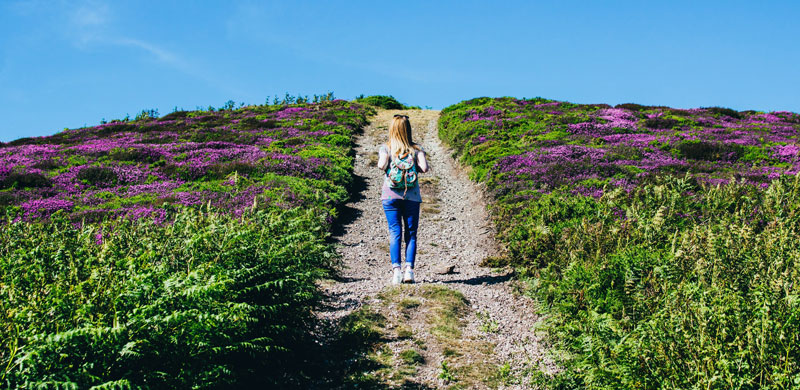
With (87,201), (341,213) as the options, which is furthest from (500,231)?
(87,201)

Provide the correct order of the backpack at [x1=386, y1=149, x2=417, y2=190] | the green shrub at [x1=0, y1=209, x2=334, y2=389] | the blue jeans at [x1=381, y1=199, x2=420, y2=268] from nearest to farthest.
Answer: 1. the green shrub at [x1=0, y1=209, x2=334, y2=389]
2. the backpack at [x1=386, y1=149, x2=417, y2=190]
3. the blue jeans at [x1=381, y1=199, x2=420, y2=268]

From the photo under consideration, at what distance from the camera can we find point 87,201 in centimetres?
1645

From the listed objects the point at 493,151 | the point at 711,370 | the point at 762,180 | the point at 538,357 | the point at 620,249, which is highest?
the point at 493,151

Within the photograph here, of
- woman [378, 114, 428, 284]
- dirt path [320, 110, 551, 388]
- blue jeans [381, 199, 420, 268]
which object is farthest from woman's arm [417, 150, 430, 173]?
dirt path [320, 110, 551, 388]

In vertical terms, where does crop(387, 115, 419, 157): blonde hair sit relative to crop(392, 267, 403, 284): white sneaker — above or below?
above

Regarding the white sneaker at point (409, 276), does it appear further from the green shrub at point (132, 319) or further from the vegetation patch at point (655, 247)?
the green shrub at point (132, 319)

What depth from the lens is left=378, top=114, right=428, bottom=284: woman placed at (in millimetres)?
Answer: 8828

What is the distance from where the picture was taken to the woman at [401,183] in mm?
8828

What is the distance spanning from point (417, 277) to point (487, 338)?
129 inches

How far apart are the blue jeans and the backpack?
0.32 m

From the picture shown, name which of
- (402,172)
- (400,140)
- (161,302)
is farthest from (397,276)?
(161,302)

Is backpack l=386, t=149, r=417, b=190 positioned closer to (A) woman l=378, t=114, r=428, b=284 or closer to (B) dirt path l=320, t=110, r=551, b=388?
(A) woman l=378, t=114, r=428, b=284

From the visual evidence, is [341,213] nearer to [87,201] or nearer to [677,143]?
[87,201]

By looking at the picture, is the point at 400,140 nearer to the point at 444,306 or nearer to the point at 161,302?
the point at 444,306
